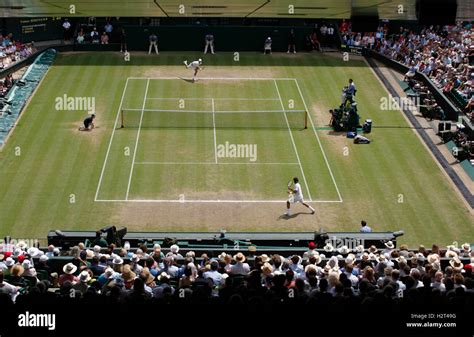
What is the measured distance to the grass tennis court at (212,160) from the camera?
35.3 meters

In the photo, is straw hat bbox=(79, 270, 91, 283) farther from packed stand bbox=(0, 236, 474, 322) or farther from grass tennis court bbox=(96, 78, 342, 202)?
grass tennis court bbox=(96, 78, 342, 202)

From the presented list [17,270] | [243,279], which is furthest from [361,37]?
[17,270]

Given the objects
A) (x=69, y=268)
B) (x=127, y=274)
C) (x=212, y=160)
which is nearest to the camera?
(x=127, y=274)

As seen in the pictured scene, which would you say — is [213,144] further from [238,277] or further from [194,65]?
[238,277]

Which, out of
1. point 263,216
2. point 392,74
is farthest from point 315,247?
point 392,74

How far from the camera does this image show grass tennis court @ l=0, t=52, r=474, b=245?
3531cm

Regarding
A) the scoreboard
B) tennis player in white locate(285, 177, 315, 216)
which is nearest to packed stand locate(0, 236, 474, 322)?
tennis player in white locate(285, 177, 315, 216)

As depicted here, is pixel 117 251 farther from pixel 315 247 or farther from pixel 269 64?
pixel 269 64

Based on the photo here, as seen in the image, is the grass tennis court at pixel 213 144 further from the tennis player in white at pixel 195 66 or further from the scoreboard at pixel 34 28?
the scoreboard at pixel 34 28

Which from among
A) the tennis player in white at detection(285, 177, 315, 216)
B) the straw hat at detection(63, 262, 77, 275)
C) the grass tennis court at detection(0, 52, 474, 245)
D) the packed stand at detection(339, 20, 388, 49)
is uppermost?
the packed stand at detection(339, 20, 388, 49)

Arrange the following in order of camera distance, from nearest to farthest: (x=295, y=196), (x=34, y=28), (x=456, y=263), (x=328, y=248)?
(x=456, y=263) < (x=328, y=248) < (x=295, y=196) < (x=34, y=28)

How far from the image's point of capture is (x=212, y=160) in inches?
1615

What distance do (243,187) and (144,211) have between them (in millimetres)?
4656

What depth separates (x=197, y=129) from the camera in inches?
1766
